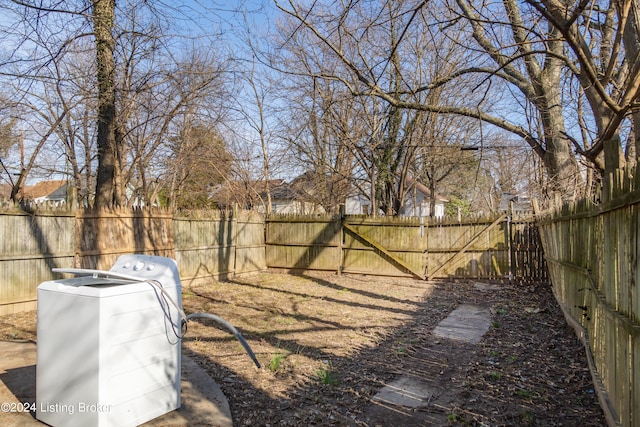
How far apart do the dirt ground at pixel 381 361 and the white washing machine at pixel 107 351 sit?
789 mm

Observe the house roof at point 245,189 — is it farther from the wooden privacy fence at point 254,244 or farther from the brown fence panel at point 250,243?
the wooden privacy fence at point 254,244

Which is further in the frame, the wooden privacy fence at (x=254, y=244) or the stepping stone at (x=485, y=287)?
the stepping stone at (x=485, y=287)

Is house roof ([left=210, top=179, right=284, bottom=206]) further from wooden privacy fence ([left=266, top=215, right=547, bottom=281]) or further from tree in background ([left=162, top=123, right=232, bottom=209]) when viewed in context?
wooden privacy fence ([left=266, top=215, right=547, bottom=281])

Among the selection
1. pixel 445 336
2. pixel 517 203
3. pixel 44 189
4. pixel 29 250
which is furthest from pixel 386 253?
pixel 44 189

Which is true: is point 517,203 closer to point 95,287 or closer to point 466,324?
point 466,324

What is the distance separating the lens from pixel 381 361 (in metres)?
4.92

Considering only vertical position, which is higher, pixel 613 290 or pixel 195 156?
pixel 195 156

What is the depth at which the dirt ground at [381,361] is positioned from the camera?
354cm

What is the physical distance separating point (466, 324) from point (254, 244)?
7.34m

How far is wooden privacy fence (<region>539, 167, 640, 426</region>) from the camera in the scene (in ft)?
7.45

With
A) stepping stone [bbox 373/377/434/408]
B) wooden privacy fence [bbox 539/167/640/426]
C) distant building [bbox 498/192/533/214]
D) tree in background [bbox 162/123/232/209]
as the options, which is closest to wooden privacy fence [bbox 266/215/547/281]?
distant building [bbox 498/192/533/214]

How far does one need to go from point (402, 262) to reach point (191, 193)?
50.2 ft

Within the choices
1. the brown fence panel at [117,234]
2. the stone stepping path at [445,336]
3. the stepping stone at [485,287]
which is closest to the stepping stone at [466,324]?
the stone stepping path at [445,336]

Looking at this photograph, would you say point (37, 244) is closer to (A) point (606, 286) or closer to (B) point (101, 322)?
(B) point (101, 322)
